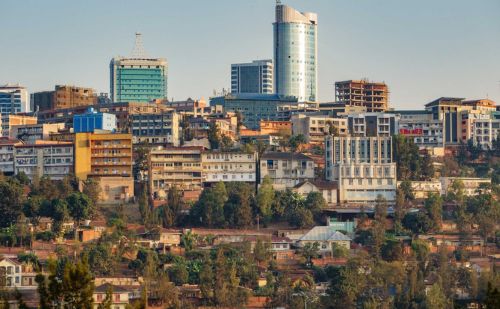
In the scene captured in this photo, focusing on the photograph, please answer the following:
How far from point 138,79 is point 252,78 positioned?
718cm

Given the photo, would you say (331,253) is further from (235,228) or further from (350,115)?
(350,115)

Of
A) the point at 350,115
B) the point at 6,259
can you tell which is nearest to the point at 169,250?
the point at 6,259

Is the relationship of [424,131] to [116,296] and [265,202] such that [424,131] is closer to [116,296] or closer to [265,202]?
[265,202]

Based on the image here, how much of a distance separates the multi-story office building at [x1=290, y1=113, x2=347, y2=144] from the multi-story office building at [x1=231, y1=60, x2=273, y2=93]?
76.5ft

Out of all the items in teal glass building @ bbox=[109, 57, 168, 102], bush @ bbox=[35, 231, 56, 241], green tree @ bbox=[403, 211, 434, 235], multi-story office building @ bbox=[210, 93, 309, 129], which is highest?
teal glass building @ bbox=[109, 57, 168, 102]

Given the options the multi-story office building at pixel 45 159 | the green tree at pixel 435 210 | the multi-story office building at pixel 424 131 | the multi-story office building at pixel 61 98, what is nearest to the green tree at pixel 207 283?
Answer: the green tree at pixel 435 210

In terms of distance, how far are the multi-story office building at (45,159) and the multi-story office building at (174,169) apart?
2.33 metres

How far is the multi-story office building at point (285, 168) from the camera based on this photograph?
47.7m

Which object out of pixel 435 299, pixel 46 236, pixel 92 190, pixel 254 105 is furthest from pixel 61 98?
pixel 435 299

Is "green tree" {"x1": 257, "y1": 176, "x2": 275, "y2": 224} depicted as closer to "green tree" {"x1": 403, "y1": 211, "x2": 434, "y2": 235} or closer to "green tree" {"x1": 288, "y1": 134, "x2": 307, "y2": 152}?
"green tree" {"x1": 403, "y1": 211, "x2": 434, "y2": 235}

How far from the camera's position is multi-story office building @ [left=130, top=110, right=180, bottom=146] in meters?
51.6

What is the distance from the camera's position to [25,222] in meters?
42.8

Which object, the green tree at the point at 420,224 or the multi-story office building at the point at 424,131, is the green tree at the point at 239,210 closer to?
the green tree at the point at 420,224

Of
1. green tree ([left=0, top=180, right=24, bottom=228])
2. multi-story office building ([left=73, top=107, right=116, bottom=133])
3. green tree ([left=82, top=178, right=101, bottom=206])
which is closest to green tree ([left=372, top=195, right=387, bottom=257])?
green tree ([left=82, top=178, right=101, bottom=206])
